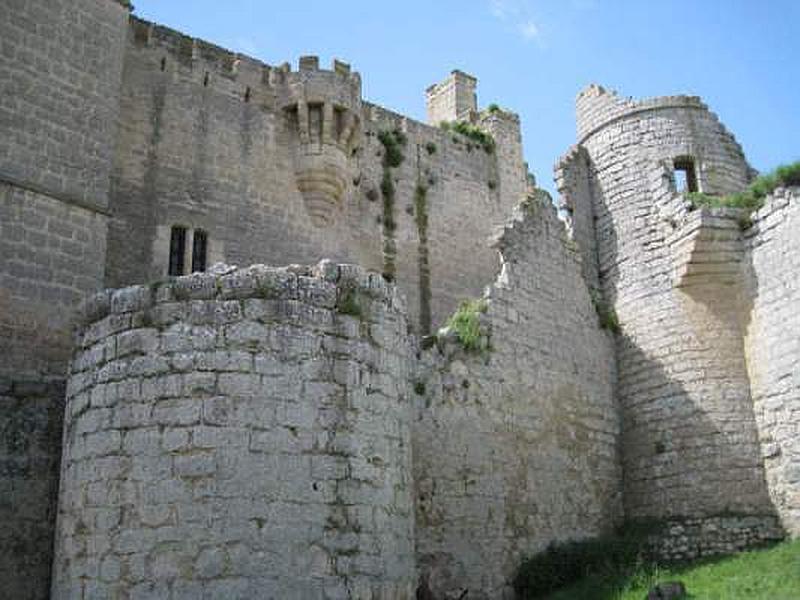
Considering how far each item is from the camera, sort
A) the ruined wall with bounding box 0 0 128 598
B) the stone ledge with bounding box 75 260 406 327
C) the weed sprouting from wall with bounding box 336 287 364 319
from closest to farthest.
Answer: the stone ledge with bounding box 75 260 406 327, the weed sprouting from wall with bounding box 336 287 364 319, the ruined wall with bounding box 0 0 128 598

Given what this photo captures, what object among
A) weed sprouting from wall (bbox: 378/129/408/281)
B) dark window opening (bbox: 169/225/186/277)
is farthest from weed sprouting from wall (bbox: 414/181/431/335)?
dark window opening (bbox: 169/225/186/277)

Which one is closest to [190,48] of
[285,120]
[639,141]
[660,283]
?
[285,120]

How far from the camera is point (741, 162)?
14633 mm

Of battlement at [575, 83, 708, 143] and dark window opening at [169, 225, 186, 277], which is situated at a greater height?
battlement at [575, 83, 708, 143]

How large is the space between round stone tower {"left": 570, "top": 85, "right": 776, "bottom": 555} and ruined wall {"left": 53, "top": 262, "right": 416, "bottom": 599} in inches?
239

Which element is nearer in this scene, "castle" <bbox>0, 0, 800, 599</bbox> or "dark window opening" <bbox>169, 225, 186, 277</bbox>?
"castle" <bbox>0, 0, 800, 599</bbox>

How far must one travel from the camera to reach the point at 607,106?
15.0 m

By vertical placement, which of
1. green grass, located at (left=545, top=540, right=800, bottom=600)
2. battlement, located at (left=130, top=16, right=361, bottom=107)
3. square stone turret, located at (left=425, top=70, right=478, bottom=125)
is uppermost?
square stone turret, located at (left=425, top=70, right=478, bottom=125)

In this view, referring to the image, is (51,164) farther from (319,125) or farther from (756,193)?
(756,193)

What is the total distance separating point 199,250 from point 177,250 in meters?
0.37

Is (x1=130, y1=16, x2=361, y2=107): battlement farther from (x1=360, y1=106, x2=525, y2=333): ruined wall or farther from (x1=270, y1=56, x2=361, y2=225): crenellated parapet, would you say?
(x1=360, y1=106, x2=525, y2=333): ruined wall

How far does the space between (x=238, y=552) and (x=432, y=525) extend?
381cm

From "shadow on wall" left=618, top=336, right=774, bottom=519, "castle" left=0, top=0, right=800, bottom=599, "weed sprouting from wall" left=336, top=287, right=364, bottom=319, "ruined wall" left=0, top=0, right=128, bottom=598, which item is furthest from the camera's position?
"ruined wall" left=0, top=0, right=128, bottom=598

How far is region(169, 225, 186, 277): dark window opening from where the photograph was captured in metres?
16.2
